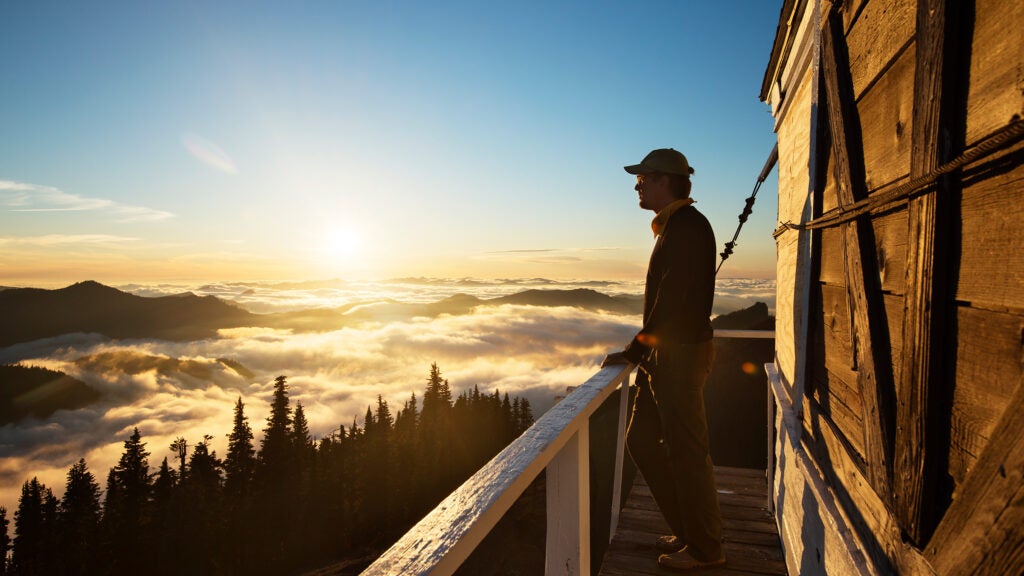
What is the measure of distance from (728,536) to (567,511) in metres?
2.44

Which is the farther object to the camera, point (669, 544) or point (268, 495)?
point (268, 495)

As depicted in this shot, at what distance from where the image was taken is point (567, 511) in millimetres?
1967

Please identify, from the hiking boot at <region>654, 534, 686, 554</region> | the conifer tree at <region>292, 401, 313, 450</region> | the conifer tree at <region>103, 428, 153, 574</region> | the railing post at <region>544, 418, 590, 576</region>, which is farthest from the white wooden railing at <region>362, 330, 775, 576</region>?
the conifer tree at <region>103, 428, 153, 574</region>

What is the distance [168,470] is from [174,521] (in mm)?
6153

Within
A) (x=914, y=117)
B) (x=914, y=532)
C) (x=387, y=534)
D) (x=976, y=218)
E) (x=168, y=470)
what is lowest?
(x=387, y=534)

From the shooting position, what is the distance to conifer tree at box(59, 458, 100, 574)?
49.2 meters

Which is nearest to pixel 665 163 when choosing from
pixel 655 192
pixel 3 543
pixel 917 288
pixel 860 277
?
pixel 655 192

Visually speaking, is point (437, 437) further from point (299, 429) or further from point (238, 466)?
point (238, 466)

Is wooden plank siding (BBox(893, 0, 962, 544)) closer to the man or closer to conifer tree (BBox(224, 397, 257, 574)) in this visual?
the man

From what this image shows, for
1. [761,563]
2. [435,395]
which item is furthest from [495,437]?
[761,563]

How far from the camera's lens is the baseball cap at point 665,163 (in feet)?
10.2

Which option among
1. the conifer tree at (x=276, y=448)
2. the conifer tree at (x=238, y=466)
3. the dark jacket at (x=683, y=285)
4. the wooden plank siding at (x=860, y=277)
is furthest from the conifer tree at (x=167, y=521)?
the wooden plank siding at (x=860, y=277)

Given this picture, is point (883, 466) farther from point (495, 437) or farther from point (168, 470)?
point (168, 470)

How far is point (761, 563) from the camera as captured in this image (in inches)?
128
